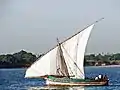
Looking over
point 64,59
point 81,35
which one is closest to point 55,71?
point 64,59

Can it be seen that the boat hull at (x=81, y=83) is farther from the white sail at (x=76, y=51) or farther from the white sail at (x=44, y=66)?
the white sail at (x=44, y=66)

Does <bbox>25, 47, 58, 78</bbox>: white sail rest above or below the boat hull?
above

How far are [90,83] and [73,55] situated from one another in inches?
183

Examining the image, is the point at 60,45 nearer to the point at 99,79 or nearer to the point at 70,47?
the point at 70,47

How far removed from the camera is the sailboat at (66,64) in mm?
67312

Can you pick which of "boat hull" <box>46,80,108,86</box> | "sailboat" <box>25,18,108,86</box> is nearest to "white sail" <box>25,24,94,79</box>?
"sailboat" <box>25,18,108,86</box>

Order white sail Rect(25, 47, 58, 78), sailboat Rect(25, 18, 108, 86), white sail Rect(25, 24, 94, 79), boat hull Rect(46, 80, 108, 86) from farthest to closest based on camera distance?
boat hull Rect(46, 80, 108, 86)
white sail Rect(25, 47, 58, 78)
sailboat Rect(25, 18, 108, 86)
white sail Rect(25, 24, 94, 79)

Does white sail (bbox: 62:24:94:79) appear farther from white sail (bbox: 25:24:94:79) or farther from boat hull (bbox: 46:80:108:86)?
boat hull (bbox: 46:80:108:86)

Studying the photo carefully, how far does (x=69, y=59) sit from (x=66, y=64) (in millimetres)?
1286

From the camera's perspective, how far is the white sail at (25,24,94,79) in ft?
220

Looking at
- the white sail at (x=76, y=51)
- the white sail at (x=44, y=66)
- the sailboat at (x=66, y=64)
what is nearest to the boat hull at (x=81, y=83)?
the sailboat at (x=66, y=64)

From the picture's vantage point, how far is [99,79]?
7106 cm

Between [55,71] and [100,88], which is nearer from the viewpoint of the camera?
[100,88]

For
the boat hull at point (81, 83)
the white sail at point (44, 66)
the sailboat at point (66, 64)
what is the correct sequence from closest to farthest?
the sailboat at point (66, 64), the white sail at point (44, 66), the boat hull at point (81, 83)
